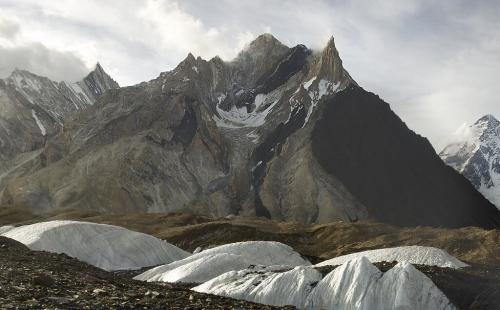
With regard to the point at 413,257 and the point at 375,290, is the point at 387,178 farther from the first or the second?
the point at 375,290

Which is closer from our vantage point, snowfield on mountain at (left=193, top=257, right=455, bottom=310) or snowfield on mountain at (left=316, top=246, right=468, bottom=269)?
snowfield on mountain at (left=193, top=257, right=455, bottom=310)

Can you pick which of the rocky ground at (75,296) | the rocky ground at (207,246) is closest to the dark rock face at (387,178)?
the rocky ground at (207,246)

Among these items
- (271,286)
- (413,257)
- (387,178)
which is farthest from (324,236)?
(387,178)

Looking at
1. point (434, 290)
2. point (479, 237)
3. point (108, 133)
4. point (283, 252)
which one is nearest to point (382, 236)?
point (479, 237)

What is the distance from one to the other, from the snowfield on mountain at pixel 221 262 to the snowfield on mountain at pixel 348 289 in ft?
15.8

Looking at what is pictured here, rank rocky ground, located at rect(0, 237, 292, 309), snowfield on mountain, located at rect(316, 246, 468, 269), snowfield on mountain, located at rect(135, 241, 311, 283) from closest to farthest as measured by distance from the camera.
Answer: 1. rocky ground, located at rect(0, 237, 292, 309)
2. snowfield on mountain, located at rect(135, 241, 311, 283)
3. snowfield on mountain, located at rect(316, 246, 468, 269)

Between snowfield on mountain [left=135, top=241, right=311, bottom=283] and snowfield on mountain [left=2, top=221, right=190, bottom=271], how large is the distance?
10410mm

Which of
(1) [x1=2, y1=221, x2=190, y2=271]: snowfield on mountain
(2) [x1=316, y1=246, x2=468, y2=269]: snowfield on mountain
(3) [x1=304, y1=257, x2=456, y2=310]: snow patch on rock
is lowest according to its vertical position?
(3) [x1=304, y1=257, x2=456, y2=310]: snow patch on rock

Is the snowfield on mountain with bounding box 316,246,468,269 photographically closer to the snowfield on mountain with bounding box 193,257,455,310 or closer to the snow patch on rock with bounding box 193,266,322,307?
the snow patch on rock with bounding box 193,266,322,307

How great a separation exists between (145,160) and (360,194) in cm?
6062

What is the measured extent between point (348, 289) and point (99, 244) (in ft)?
111

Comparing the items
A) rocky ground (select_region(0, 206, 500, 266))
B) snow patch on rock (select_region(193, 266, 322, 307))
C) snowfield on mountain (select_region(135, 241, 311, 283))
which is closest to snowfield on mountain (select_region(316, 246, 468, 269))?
snowfield on mountain (select_region(135, 241, 311, 283))

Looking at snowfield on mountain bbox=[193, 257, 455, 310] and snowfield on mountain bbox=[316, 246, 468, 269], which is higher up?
snowfield on mountain bbox=[316, 246, 468, 269]

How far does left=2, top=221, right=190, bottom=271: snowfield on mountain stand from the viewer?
54656 millimetres
